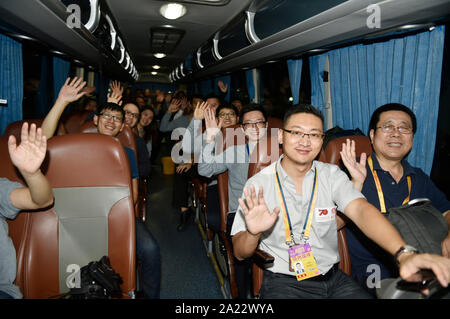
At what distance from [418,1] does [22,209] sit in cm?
286

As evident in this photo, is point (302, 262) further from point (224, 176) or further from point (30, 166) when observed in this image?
point (30, 166)

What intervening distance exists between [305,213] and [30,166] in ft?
5.49

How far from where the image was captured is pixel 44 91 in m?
4.73

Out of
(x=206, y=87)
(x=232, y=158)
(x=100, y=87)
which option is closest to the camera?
(x=232, y=158)

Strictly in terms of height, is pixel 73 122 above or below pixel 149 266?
above

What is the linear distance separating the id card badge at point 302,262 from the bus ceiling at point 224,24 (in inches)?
70.4

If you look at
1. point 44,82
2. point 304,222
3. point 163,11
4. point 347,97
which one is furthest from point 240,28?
point 304,222

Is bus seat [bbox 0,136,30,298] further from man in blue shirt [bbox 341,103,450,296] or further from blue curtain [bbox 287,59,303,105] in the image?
blue curtain [bbox 287,59,303,105]

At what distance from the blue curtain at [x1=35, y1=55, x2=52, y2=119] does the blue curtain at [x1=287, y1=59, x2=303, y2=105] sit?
418 centimetres

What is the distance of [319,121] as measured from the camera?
1.78 metres

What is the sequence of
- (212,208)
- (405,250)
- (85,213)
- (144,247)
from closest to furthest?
(405,250), (85,213), (144,247), (212,208)

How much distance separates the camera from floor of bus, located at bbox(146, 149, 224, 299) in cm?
283

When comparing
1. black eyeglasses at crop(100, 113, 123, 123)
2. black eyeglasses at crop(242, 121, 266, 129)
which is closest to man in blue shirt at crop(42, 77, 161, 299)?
→ black eyeglasses at crop(100, 113, 123, 123)

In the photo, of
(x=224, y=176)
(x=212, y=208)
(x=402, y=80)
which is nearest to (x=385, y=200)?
(x=402, y=80)
